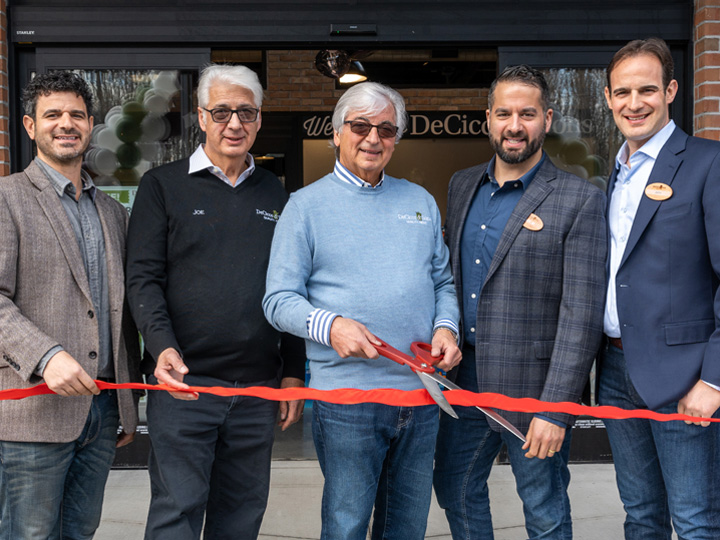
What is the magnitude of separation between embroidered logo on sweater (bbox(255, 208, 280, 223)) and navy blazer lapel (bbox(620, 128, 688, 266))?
1368mm

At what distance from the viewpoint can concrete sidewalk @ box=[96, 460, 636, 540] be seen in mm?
4043

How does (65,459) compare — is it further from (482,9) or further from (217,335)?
(482,9)

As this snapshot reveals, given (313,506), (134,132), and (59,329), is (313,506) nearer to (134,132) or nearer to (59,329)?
(59,329)

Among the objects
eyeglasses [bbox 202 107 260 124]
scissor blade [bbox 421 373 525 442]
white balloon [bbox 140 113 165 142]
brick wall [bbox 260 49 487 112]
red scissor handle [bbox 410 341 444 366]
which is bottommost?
scissor blade [bbox 421 373 525 442]

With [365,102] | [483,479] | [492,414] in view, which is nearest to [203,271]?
[365,102]

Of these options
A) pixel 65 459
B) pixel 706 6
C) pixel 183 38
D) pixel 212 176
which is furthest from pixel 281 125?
pixel 65 459

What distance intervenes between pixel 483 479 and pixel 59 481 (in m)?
1.66

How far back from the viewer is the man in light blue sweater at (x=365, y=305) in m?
2.49

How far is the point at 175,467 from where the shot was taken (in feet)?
8.95

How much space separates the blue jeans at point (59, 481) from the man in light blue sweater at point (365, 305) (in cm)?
84

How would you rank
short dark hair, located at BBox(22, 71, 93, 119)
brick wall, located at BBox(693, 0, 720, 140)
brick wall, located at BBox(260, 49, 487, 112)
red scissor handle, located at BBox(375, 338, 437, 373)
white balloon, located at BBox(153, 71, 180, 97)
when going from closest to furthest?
red scissor handle, located at BBox(375, 338, 437, 373) < short dark hair, located at BBox(22, 71, 93, 119) < brick wall, located at BBox(693, 0, 720, 140) < white balloon, located at BBox(153, 71, 180, 97) < brick wall, located at BBox(260, 49, 487, 112)

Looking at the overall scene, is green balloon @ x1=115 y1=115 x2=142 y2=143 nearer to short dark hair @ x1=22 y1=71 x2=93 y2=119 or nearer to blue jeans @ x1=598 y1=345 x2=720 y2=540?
short dark hair @ x1=22 y1=71 x2=93 y2=119

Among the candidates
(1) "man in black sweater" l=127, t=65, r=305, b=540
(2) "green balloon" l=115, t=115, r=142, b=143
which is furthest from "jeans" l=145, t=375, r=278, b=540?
(2) "green balloon" l=115, t=115, r=142, b=143

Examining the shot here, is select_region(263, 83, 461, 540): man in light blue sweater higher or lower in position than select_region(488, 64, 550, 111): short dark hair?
lower
